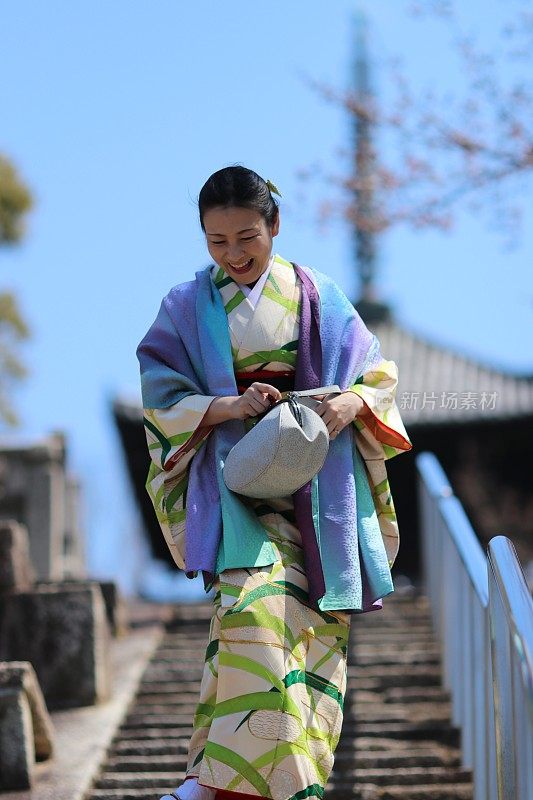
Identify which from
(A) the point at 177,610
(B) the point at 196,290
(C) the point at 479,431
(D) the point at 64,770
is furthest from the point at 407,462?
(B) the point at 196,290

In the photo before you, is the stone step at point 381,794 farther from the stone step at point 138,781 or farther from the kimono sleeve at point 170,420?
the kimono sleeve at point 170,420

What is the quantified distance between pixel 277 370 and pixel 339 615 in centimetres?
67

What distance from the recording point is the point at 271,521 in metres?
3.58

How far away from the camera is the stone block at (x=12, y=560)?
625 cm

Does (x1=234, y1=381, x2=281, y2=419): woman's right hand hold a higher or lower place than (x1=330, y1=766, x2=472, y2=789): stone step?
higher

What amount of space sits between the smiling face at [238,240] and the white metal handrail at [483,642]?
976 millimetres

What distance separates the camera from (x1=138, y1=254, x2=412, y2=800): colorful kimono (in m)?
3.31

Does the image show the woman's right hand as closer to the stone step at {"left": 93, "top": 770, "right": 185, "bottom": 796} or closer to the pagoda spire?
the stone step at {"left": 93, "top": 770, "right": 185, "bottom": 796}

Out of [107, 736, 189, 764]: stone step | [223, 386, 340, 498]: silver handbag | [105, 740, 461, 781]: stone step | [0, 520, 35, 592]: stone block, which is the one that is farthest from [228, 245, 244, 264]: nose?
[0, 520, 35, 592]: stone block

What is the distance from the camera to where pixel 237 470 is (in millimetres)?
3475

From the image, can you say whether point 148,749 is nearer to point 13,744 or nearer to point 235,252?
point 13,744

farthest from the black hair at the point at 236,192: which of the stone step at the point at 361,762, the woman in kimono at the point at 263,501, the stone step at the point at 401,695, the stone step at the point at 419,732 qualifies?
the stone step at the point at 401,695

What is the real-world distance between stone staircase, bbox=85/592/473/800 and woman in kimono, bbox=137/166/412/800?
1537 millimetres

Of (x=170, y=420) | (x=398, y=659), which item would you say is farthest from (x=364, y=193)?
(x=170, y=420)
